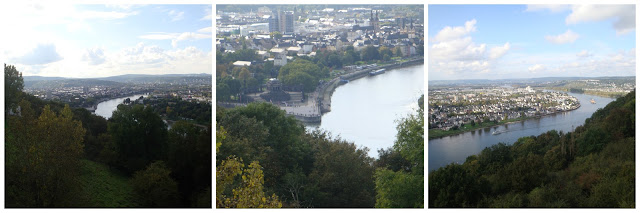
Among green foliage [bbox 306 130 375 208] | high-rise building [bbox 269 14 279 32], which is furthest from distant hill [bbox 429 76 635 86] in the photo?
high-rise building [bbox 269 14 279 32]

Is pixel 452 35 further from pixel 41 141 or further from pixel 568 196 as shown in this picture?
pixel 41 141

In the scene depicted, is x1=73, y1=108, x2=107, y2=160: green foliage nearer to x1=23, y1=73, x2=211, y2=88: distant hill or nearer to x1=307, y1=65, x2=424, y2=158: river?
x1=23, y1=73, x2=211, y2=88: distant hill

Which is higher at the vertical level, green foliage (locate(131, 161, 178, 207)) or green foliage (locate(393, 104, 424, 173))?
green foliage (locate(393, 104, 424, 173))

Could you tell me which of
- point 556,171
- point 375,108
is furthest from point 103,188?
point 556,171

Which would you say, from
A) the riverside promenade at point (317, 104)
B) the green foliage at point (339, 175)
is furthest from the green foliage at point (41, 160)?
the green foliage at point (339, 175)

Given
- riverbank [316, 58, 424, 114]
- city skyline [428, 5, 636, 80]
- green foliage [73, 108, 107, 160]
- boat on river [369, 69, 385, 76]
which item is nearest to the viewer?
green foliage [73, 108, 107, 160]
